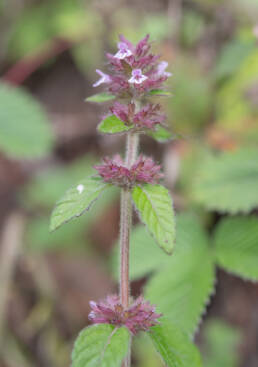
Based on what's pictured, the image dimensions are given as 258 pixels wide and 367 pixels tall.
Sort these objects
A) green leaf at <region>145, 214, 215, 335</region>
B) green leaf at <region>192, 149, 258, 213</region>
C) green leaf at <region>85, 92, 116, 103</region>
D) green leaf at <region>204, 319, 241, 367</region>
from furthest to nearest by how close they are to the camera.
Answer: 1. green leaf at <region>204, 319, 241, 367</region>
2. green leaf at <region>192, 149, 258, 213</region>
3. green leaf at <region>145, 214, 215, 335</region>
4. green leaf at <region>85, 92, 116, 103</region>

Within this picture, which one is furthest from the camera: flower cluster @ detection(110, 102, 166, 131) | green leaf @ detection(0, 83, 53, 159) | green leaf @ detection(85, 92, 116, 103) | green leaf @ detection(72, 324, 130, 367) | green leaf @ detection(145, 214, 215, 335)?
green leaf @ detection(0, 83, 53, 159)

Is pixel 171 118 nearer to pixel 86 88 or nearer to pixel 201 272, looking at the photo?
pixel 201 272

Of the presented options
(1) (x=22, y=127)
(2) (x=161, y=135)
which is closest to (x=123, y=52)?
(2) (x=161, y=135)

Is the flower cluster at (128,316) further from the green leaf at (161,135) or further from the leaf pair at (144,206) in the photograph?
the green leaf at (161,135)

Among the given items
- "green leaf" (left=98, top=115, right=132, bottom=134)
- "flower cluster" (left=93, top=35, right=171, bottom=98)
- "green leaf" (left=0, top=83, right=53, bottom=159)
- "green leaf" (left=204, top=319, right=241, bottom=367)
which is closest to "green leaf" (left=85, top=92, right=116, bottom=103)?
"flower cluster" (left=93, top=35, right=171, bottom=98)

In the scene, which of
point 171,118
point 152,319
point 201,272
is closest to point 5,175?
point 171,118

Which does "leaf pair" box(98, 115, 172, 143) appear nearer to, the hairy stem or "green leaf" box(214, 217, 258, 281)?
the hairy stem

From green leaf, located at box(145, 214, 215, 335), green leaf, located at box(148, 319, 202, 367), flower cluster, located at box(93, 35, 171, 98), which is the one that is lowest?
green leaf, located at box(148, 319, 202, 367)
